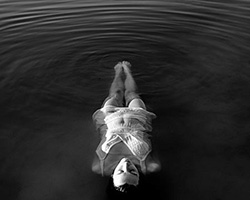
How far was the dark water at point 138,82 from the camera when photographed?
657cm

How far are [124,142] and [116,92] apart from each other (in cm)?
205

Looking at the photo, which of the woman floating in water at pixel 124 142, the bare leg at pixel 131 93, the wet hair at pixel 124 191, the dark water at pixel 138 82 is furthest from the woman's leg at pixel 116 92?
the wet hair at pixel 124 191

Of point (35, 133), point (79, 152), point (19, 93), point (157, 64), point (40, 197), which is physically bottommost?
point (40, 197)

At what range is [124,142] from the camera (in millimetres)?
6656

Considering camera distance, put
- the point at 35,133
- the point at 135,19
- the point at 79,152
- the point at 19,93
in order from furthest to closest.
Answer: the point at 135,19 < the point at 19,93 < the point at 35,133 < the point at 79,152

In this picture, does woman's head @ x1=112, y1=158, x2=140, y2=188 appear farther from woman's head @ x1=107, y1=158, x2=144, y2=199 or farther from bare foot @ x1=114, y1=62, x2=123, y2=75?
bare foot @ x1=114, y1=62, x2=123, y2=75

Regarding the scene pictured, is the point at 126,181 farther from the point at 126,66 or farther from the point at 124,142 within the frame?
the point at 126,66

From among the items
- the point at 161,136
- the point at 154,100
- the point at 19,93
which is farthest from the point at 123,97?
the point at 19,93

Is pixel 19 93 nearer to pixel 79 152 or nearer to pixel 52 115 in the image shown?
pixel 52 115

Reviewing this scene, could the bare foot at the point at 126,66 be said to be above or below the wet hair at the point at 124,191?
above

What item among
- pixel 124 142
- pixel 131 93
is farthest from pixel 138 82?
pixel 124 142

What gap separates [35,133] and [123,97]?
226 centimetres

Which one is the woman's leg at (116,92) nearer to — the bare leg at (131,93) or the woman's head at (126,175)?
the bare leg at (131,93)

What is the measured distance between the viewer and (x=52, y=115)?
329 inches
